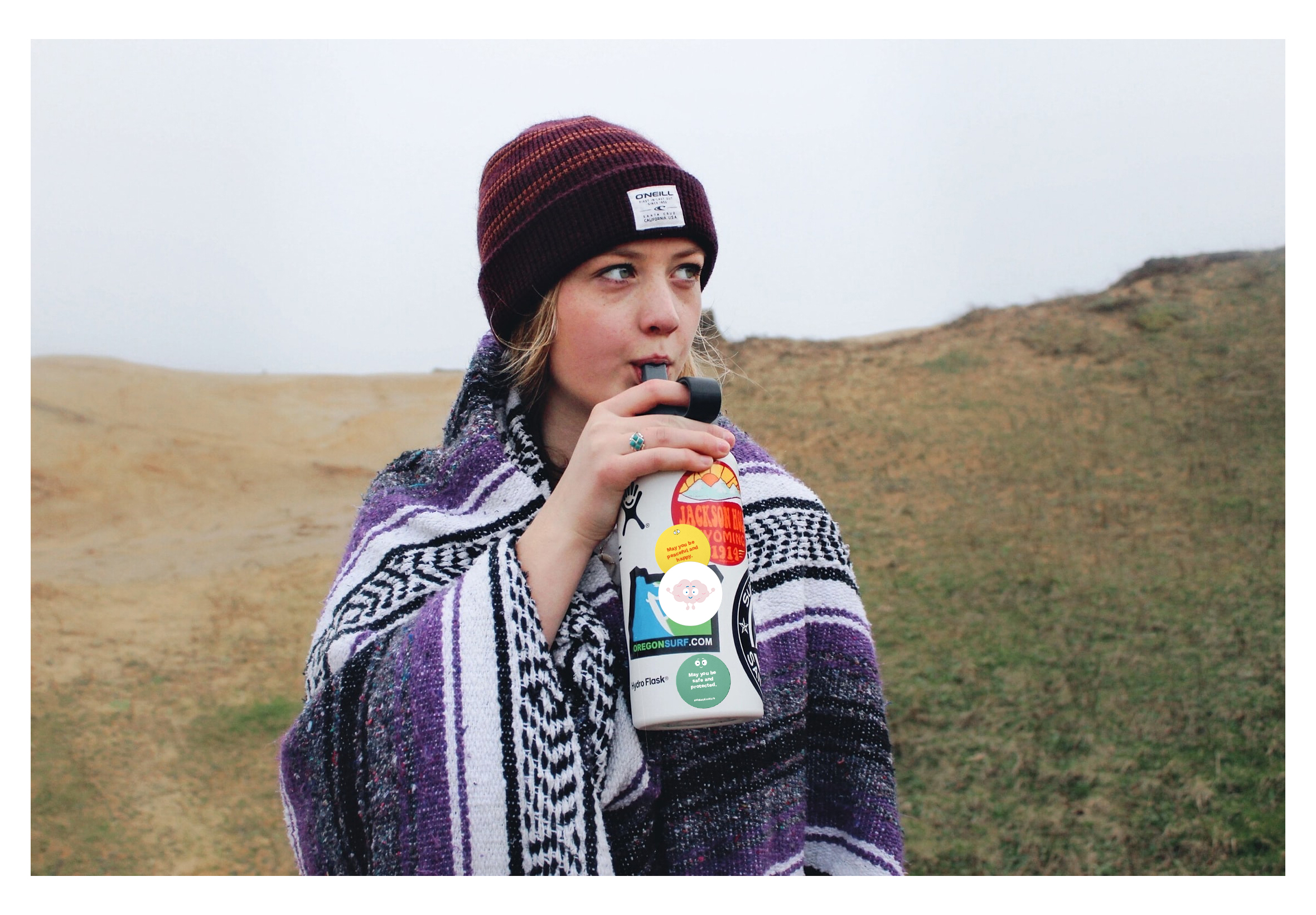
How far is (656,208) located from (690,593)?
0.52 meters

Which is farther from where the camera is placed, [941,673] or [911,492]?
[911,492]

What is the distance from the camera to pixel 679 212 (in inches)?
52.4

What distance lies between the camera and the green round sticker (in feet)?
3.55

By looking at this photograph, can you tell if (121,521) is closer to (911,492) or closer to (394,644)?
(911,492)

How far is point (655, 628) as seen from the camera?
1.12 meters

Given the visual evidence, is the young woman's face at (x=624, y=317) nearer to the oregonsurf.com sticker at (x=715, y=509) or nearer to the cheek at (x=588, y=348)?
the cheek at (x=588, y=348)

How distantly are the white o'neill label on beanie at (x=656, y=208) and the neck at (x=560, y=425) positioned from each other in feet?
0.93

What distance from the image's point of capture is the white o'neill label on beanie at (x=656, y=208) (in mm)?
1309

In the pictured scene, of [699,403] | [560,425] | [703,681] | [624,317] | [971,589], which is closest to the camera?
[703,681]

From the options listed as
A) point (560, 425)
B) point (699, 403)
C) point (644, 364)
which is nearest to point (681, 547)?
point (699, 403)

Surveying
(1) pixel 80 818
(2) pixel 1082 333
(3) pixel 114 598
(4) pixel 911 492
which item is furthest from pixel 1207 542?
(3) pixel 114 598

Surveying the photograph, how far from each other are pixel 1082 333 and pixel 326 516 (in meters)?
5.76

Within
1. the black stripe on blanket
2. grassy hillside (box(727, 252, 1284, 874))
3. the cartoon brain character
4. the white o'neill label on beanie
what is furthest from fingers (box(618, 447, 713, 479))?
grassy hillside (box(727, 252, 1284, 874))

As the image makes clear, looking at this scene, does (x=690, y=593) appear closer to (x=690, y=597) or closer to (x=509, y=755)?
(x=690, y=597)
